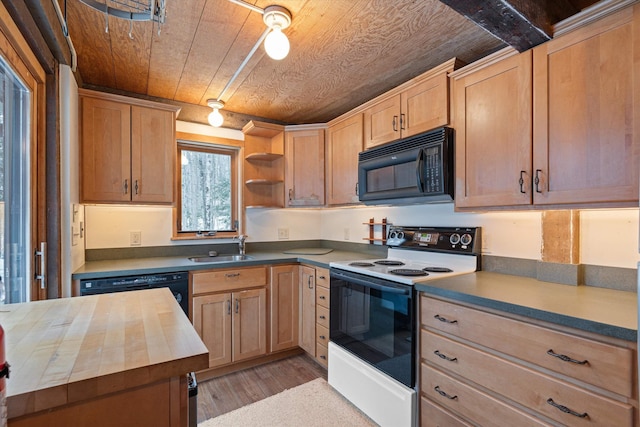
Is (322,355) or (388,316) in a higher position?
(388,316)

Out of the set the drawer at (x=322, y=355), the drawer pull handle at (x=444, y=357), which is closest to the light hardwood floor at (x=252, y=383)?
the drawer at (x=322, y=355)

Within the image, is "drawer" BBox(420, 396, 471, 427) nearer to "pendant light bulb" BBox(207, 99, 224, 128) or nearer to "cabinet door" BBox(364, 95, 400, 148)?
"cabinet door" BBox(364, 95, 400, 148)

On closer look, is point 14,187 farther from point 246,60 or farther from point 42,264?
point 246,60

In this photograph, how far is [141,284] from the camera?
2166 millimetres

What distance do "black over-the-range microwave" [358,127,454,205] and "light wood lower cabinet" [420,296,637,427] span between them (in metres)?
0.71

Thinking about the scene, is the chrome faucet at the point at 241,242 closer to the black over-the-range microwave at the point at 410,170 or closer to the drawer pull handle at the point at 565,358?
the black over-the-range microwave at the point at 410,170

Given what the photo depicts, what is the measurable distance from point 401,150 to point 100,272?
7.21 ft

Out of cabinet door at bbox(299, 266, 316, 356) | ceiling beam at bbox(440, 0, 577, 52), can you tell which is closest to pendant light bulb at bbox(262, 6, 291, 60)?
ceiling beam at bbox(440, 0, 577, 52)

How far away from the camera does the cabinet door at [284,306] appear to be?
2.70 meters

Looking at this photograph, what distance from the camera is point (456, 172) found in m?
1.88

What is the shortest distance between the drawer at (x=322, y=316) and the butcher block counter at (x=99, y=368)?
5.12ft

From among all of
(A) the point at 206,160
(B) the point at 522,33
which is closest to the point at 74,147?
(A) the point at 206,160

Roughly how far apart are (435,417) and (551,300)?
0.84 meters

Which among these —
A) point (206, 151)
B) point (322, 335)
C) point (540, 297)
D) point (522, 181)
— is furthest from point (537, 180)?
point (206, 151)
